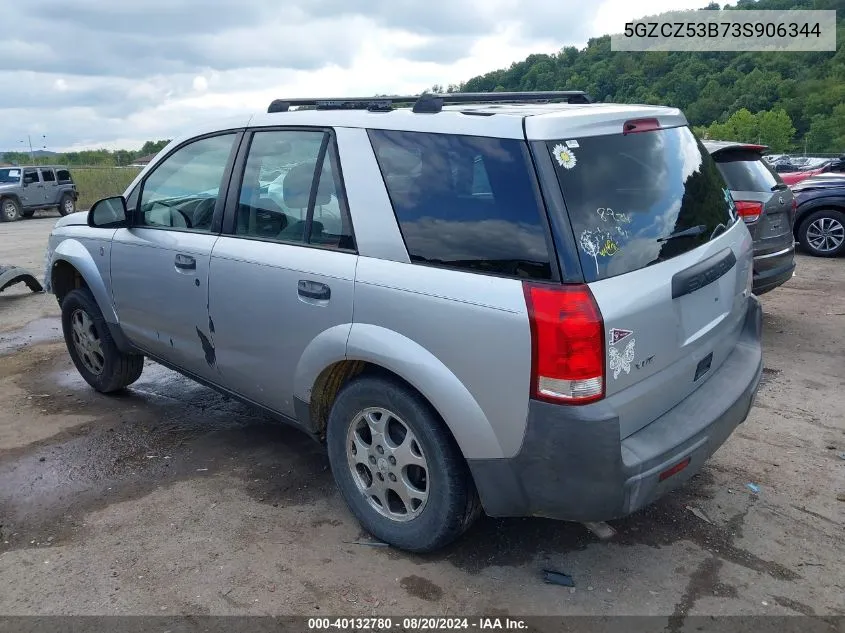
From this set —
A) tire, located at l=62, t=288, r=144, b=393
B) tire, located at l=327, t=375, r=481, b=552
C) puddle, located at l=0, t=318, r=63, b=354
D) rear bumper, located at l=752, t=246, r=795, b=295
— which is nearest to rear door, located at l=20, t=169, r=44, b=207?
puddle, located at l=0, t=318, r=63, b=354

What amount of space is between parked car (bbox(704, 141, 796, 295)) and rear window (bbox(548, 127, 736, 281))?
3.52 metres

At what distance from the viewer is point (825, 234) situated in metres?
10.3

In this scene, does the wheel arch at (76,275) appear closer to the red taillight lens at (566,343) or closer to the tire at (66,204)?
the red taillight lens at (566,343)

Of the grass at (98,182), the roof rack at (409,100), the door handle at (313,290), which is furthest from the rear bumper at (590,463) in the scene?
the grass at (98,182)

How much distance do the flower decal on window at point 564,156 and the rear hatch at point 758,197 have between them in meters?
4.33

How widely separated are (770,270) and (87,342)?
5.69 metres

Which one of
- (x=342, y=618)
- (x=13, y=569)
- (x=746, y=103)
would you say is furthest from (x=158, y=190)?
(x=746, y=103)

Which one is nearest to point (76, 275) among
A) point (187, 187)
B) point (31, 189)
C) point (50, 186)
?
point (187, 187)

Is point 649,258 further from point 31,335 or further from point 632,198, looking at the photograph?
point 31,335

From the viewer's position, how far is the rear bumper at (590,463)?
2348mm

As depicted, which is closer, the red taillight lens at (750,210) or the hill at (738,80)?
the red taillight lens at (750,210)

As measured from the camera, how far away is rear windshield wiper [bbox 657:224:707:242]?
2684 mm

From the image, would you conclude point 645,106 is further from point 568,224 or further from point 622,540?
point 622,540

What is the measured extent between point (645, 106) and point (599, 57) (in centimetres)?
4582
